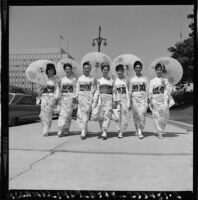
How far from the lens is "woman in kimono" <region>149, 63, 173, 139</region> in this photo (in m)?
6.50

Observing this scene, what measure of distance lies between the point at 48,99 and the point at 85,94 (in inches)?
39.8

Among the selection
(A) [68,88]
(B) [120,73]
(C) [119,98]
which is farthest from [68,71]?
(C) [119,98]

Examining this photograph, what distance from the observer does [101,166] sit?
3721 millimetres

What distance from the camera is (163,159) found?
13.5ft

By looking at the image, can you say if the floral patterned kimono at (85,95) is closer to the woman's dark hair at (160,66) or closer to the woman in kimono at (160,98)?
the woman in kimono at (160,98)

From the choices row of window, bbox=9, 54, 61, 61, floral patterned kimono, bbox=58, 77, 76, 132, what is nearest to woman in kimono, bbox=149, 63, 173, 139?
floral patterned kimono, bbox=58, 77, 76, 132

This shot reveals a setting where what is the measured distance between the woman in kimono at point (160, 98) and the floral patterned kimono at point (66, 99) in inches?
72.1

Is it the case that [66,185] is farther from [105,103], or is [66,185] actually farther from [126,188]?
[105,103]

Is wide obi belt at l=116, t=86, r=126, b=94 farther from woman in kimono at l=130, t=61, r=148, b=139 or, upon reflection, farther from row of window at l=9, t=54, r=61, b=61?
row of window at l=9, t=54, r=61, b=61

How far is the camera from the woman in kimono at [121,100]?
6.55m

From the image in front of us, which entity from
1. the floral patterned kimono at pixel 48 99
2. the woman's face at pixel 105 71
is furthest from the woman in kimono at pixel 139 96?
the floral patterned kimono at pixel 48 99

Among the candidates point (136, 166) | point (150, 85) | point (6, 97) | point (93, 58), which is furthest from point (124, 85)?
point (6, 97)

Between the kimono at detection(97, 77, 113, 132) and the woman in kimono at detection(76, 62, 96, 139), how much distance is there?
8.6 inches

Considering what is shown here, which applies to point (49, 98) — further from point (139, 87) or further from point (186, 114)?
point (186, 114)
